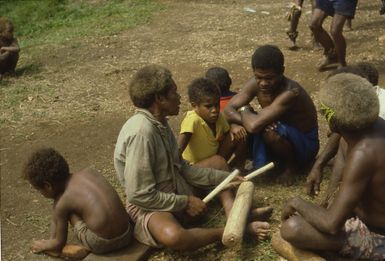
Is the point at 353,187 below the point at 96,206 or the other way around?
the other way around

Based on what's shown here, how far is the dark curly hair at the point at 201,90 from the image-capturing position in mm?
4023

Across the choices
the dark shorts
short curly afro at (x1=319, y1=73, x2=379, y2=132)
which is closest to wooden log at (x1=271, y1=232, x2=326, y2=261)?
short curly afro at (x1=319, y1=73, x2=379, y2=132)

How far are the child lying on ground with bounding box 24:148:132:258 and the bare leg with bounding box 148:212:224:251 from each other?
0.73ft

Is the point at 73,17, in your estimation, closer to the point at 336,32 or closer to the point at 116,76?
the point at 116,76

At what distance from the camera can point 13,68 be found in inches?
316

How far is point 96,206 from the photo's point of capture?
351cm

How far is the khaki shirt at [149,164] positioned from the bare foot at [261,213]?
49cm

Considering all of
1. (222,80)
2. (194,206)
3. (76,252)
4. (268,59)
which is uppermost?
(268,59)

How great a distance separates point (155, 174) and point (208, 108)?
73 centimetres

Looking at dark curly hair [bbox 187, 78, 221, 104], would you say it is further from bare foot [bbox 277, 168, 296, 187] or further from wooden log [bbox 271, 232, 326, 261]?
wooden log [bbox 271, 232, 326, 261]

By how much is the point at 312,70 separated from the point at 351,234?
4.26 m

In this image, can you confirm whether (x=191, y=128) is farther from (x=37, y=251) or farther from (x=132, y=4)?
(x=132, y=4)

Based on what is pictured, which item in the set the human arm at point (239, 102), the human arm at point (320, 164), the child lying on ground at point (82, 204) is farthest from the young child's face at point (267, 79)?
the child lying on ground at point (82, 204)

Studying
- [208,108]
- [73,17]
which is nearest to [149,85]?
[208,108]
